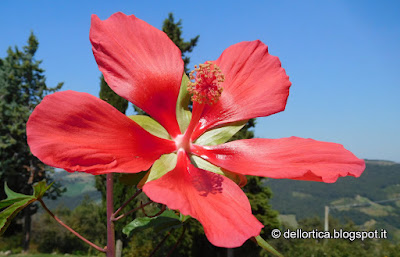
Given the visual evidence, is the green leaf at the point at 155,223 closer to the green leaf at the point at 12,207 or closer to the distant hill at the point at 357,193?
the green leaf at the point at 12,207

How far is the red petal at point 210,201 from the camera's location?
0.41 meters

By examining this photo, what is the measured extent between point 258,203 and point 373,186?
5794 centimetres

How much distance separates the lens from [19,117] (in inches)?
569

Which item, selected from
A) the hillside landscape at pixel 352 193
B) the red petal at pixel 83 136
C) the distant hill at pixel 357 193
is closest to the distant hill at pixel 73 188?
the red petal at pixel 83 136

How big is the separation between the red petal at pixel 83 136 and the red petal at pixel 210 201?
0.05m

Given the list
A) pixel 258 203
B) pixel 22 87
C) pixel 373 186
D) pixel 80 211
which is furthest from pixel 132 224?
pixel 373 186

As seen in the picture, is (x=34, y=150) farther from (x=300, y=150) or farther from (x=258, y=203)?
(x=258, y=203)

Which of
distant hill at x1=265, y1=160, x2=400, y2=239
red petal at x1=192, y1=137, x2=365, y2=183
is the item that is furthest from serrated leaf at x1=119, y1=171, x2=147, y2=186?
distant hill at x1=265, y1=160, x2=400, y2=239

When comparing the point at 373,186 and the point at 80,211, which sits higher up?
the point at 373,186

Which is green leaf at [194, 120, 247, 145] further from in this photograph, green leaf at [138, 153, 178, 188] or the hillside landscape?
the hillside landscape

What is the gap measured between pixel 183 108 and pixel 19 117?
621 inches

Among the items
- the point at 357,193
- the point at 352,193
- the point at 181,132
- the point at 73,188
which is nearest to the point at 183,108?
the point at 181,132

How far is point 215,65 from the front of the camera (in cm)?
64

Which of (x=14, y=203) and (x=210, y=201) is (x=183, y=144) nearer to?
(x=210, y=201)
